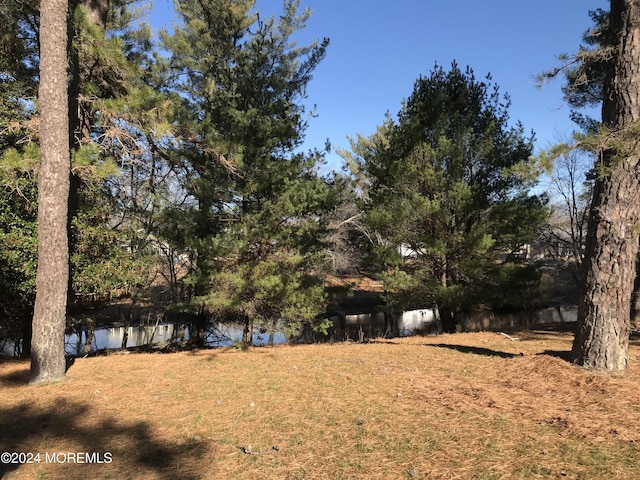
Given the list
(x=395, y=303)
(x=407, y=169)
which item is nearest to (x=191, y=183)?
(x=407, y=169)

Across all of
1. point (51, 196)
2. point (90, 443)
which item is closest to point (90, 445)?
point (90, 443)

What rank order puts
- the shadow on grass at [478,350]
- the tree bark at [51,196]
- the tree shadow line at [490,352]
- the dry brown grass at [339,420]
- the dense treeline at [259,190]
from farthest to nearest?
the dense treeline at [259,190]
the shadow on grass at [478,350]
the tree shadow line at [490,352]
the tree bark at [51,196]
the dry brown grass at [339,420]

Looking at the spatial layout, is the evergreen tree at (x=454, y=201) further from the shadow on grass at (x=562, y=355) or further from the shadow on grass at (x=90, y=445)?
the shadow on grass at (x=90, y=445)

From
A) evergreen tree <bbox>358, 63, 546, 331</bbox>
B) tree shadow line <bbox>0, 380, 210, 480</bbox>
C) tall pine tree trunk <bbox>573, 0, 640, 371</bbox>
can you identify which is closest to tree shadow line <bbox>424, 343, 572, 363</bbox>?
tall pine tree trunk <bbox>573, 0, 640, 371</bbox>

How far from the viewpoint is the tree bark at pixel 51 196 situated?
556cm

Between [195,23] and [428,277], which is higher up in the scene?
[195,23]

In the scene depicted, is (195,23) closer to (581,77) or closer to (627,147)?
(581,77)

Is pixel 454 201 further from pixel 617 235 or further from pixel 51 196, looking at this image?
pixel 51 196

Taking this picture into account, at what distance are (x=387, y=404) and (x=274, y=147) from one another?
773 cm

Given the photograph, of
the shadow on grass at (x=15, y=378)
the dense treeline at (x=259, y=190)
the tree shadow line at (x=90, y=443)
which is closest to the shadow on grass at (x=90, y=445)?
the tree shadow line at (x=90, y=443)

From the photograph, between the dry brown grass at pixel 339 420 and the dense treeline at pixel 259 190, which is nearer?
the dry brown grass at pixel 339 420

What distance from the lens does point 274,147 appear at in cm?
1058

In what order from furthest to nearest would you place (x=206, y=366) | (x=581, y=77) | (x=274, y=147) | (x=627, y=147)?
(x=274, y=147) → (x=206, y=366) → (x=581, y=77) → (x=627, y=147)

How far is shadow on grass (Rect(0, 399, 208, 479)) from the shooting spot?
3.13 m
